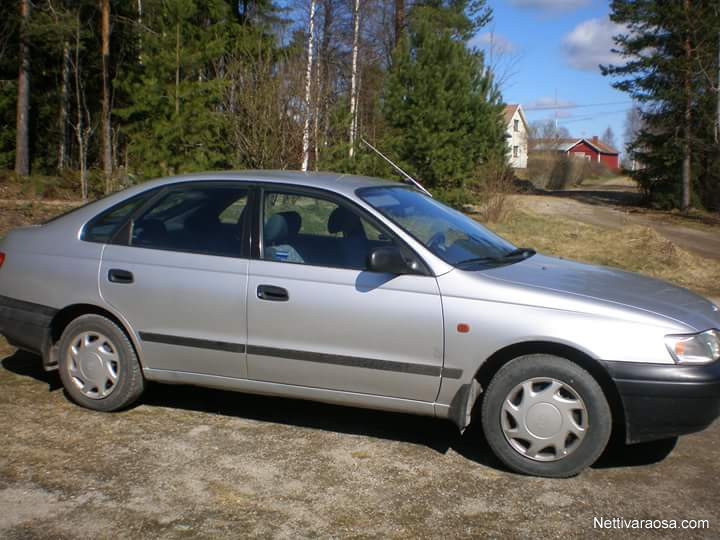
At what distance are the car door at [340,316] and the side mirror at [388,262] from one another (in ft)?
0.18

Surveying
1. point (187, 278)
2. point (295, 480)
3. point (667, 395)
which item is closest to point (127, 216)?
point (187, 278)

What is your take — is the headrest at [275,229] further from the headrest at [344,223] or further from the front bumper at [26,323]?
the front bumper at [26,323]

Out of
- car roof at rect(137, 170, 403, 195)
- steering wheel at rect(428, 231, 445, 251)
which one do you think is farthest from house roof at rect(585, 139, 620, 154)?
steering wheel at rect(428, 231, 445, 251)

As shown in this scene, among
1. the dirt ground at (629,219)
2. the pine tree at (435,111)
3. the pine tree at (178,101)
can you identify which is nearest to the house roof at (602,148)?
the dirt ground at (629,219)

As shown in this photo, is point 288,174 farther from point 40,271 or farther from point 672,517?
point 672,517

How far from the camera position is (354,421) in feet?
16.6

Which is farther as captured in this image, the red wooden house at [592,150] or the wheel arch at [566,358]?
the red wooden house at [592,150]

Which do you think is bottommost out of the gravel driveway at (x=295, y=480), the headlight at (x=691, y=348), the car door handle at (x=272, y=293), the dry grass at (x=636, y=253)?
the gravel driveway at (x=295, y=480)

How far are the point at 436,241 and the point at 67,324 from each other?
8.29 feet

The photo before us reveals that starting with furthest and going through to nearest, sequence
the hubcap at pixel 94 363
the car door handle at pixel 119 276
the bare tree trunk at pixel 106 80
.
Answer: the bare tree trunk at pixel 106 80 < the hubcap at pixel 94 363 < the car door handle at pixel 119 276

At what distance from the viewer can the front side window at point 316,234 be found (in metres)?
4.55

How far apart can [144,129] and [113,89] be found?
551 centimetres

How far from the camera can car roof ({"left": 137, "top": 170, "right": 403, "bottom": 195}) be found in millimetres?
4801

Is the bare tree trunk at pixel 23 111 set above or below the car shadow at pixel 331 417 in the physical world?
above
